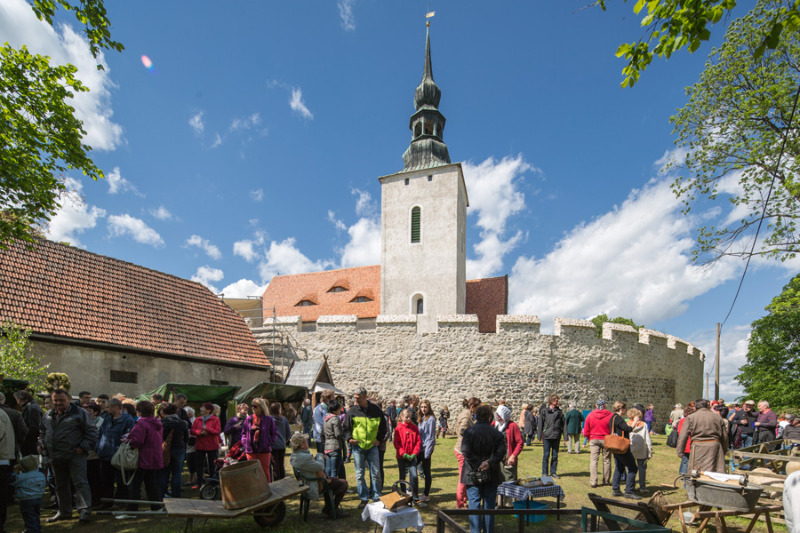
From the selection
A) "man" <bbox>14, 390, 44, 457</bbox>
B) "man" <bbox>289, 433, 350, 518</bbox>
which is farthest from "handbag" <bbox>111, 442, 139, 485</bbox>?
"man" <bbox>289, 433, 350, 518</bbox>

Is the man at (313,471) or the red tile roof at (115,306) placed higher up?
the red tile roof at (115,306)

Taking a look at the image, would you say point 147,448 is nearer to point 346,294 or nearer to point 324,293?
point 346,294

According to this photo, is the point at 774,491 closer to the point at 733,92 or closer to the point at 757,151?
the point at 757,151

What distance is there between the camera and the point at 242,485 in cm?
526

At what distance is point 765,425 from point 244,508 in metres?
12.1

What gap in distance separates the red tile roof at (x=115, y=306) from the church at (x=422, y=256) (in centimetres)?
697

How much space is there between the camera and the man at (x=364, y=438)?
6.59 metres

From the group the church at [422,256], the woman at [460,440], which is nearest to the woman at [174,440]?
the woman at [460,440]

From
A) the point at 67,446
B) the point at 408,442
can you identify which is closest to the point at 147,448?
the point at 67,446

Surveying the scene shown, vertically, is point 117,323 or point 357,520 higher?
point 117,323

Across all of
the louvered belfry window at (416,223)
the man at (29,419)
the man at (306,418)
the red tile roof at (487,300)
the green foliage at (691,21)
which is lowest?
the man at (306,418)

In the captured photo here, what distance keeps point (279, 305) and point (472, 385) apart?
16.4m

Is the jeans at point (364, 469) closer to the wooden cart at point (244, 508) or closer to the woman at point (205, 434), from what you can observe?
the wooden cart at point (244, 508)

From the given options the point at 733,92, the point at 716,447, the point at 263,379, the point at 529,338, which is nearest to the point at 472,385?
the point at 529,338
